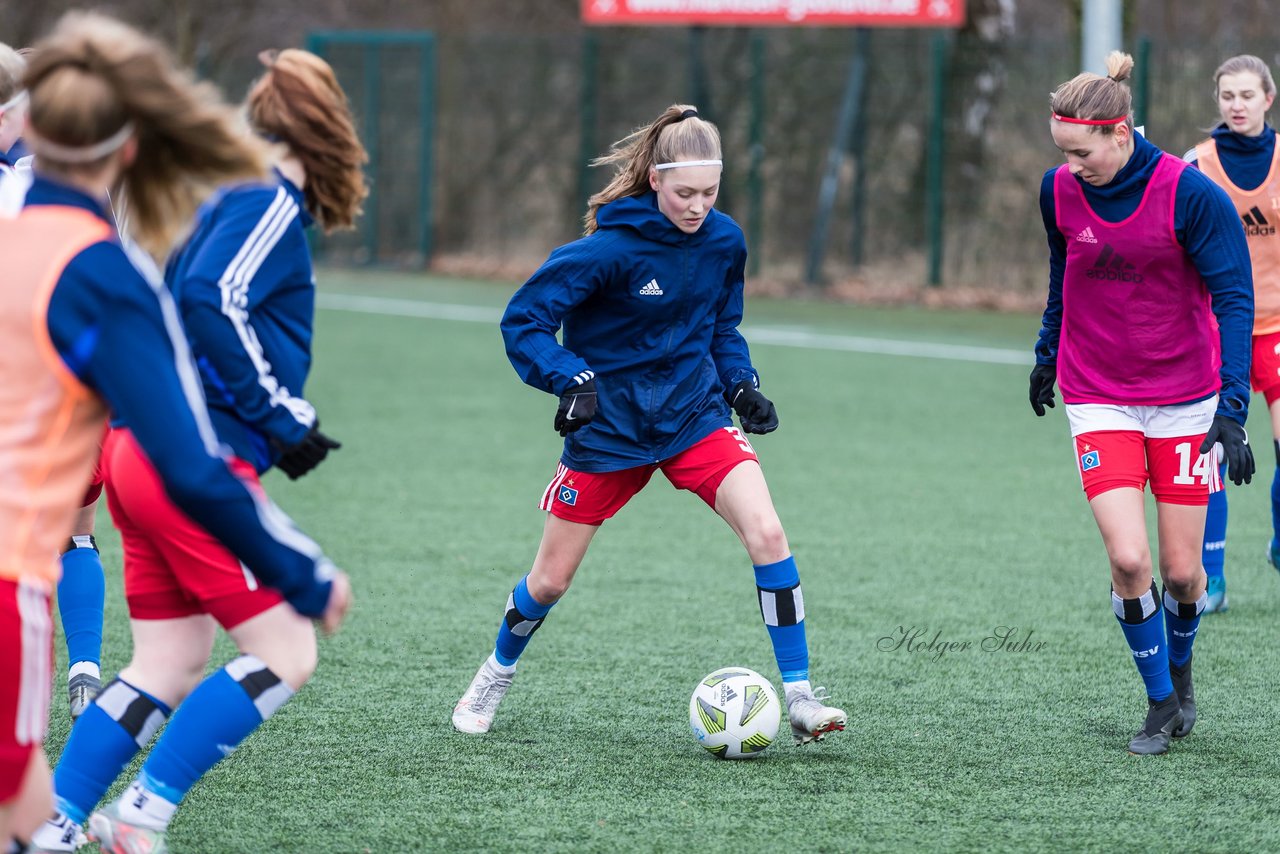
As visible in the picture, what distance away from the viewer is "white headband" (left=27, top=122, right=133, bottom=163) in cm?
271

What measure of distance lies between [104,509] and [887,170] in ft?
38.7

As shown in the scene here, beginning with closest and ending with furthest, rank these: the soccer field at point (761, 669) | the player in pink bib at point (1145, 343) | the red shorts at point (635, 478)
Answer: the soccer field at point (761, 669), the player in pink bib at point (1145, 343), the red shorts at point (635, 478)

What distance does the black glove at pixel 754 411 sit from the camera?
4.84 metres

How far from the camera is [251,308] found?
138 inches

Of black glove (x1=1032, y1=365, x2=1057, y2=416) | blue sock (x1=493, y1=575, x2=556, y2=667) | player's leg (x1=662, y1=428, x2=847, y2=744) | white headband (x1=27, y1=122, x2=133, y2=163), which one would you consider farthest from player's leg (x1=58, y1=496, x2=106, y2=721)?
black glove (x1=1032, y1=365, x2=1057, y2=416)

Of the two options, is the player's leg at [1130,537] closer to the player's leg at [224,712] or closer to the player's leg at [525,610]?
the player's leg at [525,610]

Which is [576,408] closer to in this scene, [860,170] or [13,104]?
[13,104]

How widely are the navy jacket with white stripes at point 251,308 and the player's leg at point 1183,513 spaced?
2.49 metres

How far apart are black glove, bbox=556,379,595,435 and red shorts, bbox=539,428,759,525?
1.17 ft

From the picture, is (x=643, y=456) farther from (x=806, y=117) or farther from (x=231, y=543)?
(x=806, y=117)

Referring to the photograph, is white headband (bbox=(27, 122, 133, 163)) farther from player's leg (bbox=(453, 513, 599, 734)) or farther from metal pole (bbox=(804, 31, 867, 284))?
metal pole (bbox=(804, 31, 867, 284))

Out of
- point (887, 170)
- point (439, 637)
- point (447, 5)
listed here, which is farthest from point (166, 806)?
point (447, 5)

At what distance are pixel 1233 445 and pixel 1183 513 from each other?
330 millimetres

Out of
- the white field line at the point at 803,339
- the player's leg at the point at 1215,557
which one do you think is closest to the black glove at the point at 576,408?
the player's leg at the point at 1215,557
